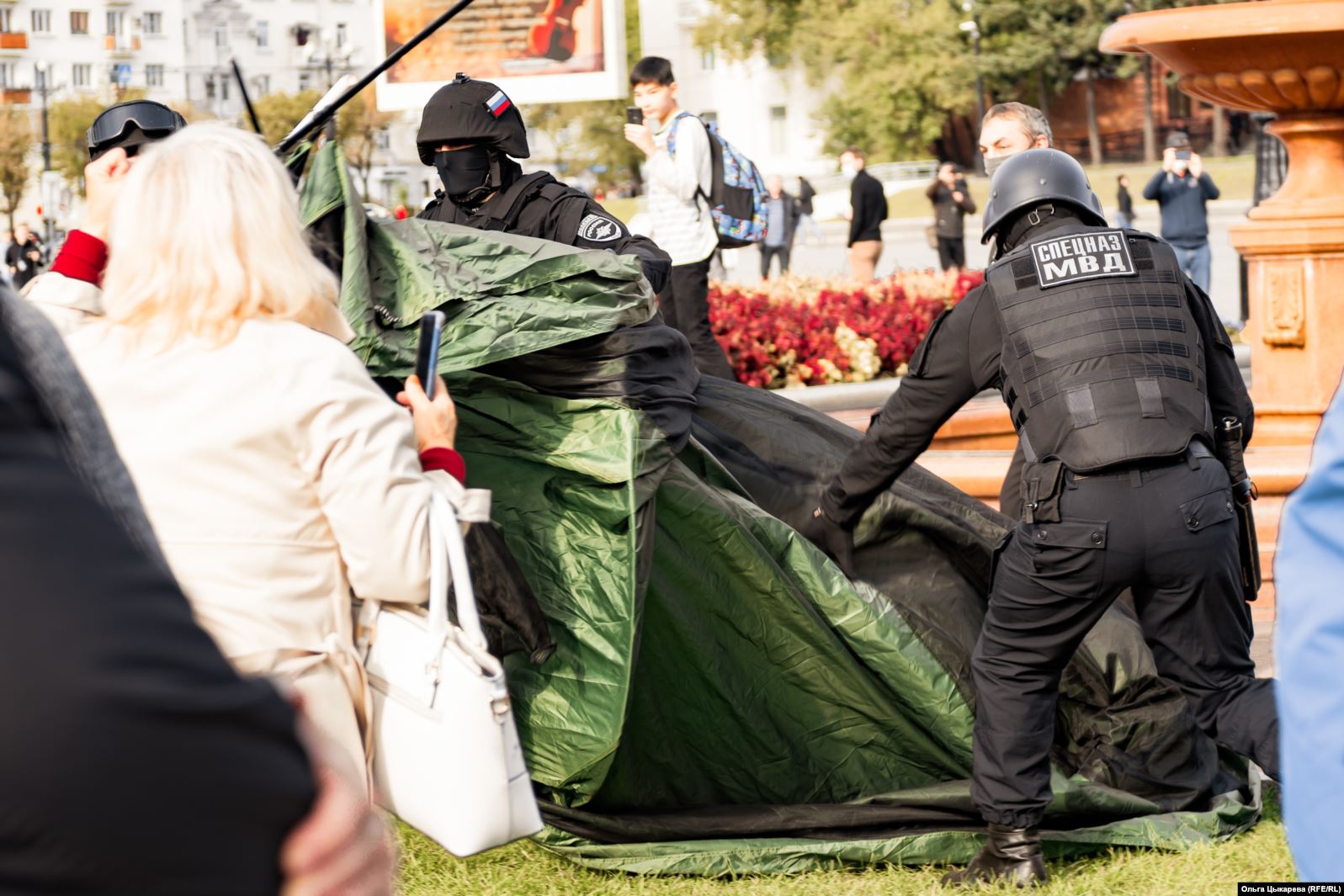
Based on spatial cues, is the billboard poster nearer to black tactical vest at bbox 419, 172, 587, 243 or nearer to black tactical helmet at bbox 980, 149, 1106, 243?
black tactical vest at bbox 419, 172, 587, 243

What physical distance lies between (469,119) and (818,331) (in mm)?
6228

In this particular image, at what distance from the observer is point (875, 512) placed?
4.55 metres

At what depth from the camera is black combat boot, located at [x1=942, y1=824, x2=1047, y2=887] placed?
12.9 feet

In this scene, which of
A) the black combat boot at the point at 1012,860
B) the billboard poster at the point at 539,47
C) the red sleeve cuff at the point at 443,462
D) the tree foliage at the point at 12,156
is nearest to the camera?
the red sleeve cuff at the point at 443,462

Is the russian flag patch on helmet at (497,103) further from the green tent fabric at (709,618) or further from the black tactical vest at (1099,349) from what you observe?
the black tactical vest at (1099,349)

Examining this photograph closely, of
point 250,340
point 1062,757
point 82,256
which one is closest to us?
point 250,340

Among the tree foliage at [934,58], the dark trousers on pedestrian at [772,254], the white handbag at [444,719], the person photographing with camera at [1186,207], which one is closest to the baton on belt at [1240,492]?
the white handbag at [444,719]

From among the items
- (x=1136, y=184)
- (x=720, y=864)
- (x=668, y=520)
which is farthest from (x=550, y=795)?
(x=1136, y=184)

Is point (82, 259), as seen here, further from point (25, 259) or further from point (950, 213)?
point (25, 259)

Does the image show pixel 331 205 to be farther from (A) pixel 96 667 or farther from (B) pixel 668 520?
(A) pixel 96 667

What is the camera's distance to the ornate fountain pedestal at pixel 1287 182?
22.6 feet

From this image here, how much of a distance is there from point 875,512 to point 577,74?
21.7 metres

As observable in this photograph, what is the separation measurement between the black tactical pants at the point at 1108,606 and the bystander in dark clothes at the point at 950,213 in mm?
15878

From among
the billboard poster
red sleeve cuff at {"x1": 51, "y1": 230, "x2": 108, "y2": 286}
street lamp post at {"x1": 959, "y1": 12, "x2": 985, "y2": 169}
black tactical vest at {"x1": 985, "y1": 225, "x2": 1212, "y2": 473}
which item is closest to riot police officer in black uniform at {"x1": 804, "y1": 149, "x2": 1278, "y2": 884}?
black tactical vest at {"x1": 985, "y1": 225, "x2": 1212, "y2": 473}
